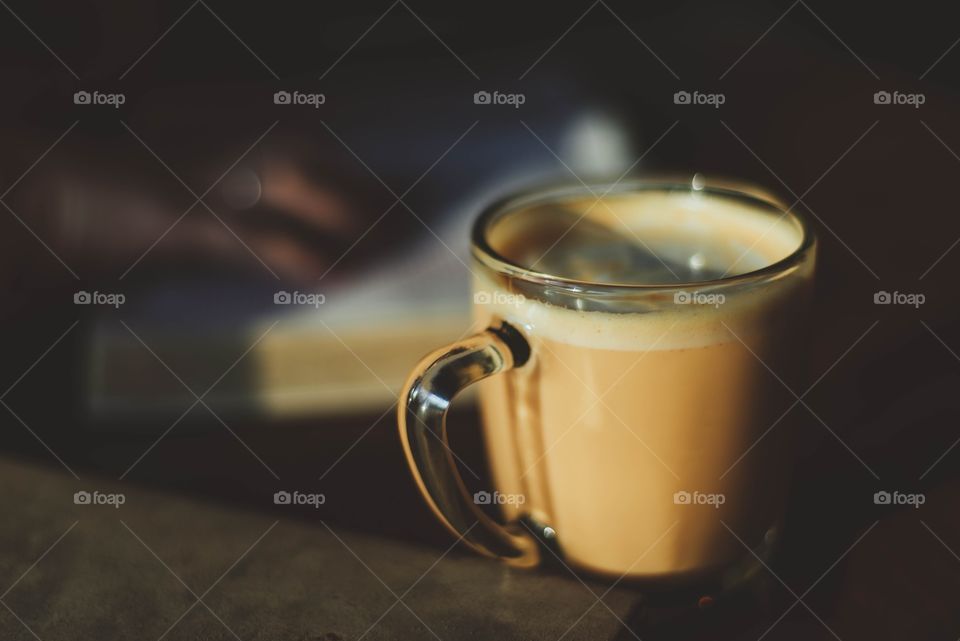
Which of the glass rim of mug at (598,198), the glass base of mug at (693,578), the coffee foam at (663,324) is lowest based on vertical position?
the glass base of mug at (693,578)

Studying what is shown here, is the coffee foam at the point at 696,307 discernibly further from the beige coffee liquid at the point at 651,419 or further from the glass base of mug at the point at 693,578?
the glass base of mug at the point at 693,578

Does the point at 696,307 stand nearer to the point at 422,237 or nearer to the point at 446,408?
the point at 446,408

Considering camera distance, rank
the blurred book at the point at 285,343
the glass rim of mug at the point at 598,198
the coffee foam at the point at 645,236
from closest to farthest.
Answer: the glass rim of mug at the point at 598,198
the coffee foam at the point at 645,236
the blurred book at the point at 285,343

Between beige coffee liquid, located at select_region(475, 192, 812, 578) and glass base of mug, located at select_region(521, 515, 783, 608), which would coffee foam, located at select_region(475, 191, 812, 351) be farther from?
glass base of mug, located at select_region(521, 515, 783, 608)

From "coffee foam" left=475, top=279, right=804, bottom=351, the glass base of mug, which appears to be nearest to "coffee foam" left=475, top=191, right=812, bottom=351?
"coffee foam" left=475, top=279, right=804, bottom=351

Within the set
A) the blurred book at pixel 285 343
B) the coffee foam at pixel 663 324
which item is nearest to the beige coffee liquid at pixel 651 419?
the coffee foam at pixel 663 324

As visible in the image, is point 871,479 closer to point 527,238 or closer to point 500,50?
point 527,238

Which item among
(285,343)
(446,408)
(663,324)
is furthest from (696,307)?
(285,343)
